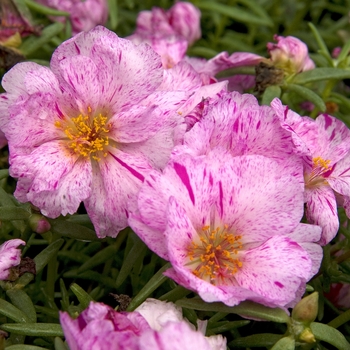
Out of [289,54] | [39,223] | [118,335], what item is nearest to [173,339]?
[118,335]

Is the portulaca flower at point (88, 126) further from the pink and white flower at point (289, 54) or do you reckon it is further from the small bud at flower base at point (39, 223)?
the pink and white flower at point (289, 54)

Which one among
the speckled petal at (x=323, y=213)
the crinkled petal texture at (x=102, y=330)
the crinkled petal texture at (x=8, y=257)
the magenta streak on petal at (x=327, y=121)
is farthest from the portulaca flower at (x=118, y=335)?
the magenta streak on petal at (x=327, y=121)

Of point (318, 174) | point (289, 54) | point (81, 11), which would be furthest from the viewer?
point (81, 11)

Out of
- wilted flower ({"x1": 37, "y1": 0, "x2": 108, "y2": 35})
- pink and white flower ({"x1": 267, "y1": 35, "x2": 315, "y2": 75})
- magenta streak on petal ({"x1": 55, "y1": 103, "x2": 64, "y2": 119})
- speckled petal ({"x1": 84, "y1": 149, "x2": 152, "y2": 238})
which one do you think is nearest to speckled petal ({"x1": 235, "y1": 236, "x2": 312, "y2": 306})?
speckled petal ({"x1": 84, "y1": 149, "x2": 152, "y2": 238})

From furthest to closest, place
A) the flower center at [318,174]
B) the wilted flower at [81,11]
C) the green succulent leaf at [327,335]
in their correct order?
the wilted flower at [81,11], the flower center at [318,174], the green succulent leaf at [327,335]

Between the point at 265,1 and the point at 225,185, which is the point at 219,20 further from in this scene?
the point at 225,185

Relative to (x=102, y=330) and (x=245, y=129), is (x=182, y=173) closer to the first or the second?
(x=245, y=129)
